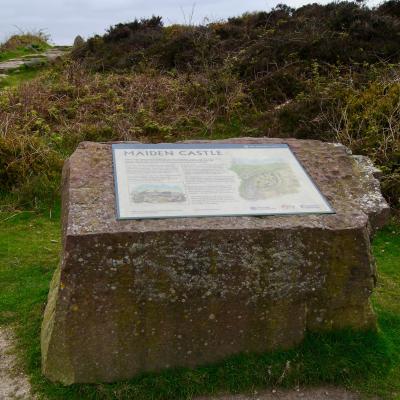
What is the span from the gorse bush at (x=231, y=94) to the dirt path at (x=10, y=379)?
3113mm

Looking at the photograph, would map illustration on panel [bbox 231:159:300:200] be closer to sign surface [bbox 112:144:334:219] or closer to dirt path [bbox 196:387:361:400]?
sign surface [bbox 112:144:334:219]

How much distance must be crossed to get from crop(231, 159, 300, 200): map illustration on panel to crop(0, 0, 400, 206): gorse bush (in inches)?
113

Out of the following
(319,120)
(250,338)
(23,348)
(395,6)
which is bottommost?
(23,348)

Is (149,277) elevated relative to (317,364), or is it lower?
elevated

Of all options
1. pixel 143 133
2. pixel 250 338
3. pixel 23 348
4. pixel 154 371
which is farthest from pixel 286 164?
pixel 143 133

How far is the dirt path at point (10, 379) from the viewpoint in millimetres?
3188

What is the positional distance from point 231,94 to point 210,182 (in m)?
6.16

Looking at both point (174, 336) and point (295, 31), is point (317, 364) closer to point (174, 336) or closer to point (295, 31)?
point (174, 336)

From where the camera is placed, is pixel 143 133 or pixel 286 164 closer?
pixel 286 164

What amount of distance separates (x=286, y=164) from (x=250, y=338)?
1229 millimetres

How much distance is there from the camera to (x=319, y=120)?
7.52 metres

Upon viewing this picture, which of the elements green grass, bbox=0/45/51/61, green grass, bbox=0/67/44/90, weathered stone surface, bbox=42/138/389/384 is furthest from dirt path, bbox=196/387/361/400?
green grass, bbox=0/45/51/61

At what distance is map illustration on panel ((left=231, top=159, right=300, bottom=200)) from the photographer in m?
3.39

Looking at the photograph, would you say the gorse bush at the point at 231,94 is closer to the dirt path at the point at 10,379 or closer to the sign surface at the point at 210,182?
the sign surface at the point at 210,182
